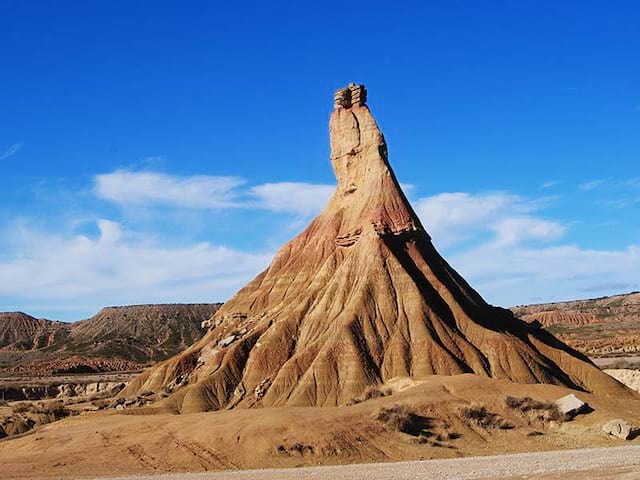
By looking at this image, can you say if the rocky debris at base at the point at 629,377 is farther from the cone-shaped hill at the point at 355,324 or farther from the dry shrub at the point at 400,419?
the dry shrub at the point at 400,419

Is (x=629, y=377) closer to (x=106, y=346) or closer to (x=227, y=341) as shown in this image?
(x=227, y=341)

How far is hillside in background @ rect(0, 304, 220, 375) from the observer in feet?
462

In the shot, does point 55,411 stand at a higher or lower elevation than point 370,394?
lower

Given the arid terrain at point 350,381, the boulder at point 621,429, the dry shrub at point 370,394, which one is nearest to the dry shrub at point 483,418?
the arid terrain at point 350,381

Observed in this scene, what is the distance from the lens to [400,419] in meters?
37.5

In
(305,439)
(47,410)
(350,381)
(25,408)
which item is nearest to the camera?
(305,439)

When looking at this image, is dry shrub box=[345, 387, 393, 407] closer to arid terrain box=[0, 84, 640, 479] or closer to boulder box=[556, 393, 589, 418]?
arid terrain box=[0, 84, 640, 479]

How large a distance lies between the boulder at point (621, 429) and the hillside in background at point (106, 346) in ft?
361

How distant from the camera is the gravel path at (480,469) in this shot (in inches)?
1097

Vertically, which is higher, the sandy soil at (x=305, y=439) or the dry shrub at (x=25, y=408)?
the dry shrub at (x=25, y=408)

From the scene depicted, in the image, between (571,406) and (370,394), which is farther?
(370,394)

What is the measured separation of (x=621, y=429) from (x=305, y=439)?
626 inches

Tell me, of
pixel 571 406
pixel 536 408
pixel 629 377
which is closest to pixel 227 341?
pixel 536 408

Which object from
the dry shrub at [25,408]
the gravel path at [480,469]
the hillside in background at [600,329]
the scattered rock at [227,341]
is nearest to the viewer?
the gravel path at [480,469]
